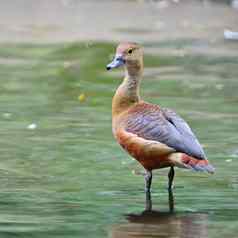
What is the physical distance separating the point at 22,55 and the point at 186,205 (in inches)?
259

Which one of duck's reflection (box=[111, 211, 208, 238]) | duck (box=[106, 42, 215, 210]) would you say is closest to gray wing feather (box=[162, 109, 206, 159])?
duck (box=[106, 42, 215, 210])

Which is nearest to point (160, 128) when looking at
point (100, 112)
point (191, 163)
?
point (191, 163)

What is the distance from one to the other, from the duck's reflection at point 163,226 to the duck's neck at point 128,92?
1.08 meters

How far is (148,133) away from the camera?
820 centimetres

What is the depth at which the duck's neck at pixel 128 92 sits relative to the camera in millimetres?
8656

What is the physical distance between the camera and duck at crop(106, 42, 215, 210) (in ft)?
26.1

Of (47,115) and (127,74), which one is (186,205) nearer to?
(127,74)

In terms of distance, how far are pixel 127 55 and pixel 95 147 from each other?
143 centimetres

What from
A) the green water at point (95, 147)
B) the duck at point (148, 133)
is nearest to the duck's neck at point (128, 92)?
the duck at point (148, 133)

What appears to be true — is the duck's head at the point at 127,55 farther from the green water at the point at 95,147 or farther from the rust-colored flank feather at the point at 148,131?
the green water at the point at 95,147

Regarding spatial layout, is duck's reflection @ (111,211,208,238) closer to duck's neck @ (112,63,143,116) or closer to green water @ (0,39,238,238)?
green water @ (0,39,238,238)

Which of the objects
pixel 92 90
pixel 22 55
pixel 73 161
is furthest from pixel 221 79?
pixel 73 161

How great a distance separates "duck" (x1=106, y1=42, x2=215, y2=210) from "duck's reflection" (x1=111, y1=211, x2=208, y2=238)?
25 cm

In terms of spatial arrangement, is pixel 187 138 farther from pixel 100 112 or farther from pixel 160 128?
pixel 100 112
